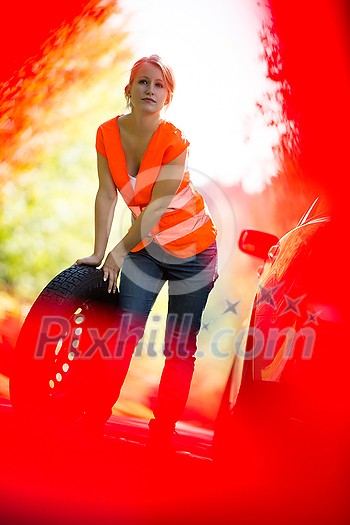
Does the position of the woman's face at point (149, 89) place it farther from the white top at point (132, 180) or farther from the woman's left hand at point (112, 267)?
the woman's left hand at point (112, 267)

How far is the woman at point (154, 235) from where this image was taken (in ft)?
6.77

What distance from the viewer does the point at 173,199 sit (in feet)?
7.09

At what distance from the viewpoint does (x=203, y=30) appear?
11.2 ft

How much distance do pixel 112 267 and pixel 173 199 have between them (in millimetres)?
273

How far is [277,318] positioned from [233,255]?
1.98m

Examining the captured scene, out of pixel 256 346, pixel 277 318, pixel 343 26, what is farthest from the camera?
pixel 343 26

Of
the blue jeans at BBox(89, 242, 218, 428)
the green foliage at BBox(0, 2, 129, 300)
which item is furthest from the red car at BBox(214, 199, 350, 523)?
the green foliage at BBox(0, 2, 129, 300)

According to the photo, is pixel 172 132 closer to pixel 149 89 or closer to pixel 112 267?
pixel 149 89

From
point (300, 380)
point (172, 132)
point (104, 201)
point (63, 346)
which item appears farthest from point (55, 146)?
point (300, 380)

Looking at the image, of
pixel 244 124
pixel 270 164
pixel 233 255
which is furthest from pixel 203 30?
pixel 233 255

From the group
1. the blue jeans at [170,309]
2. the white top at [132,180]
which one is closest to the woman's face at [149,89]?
the white top at [132,180]

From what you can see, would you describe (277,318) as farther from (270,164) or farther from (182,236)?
(270,164)

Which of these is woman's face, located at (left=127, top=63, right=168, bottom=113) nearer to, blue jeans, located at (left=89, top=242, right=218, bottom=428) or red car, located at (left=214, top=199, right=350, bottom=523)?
blue jeans, located at (left=89, top=242, right=218, bottom=428)

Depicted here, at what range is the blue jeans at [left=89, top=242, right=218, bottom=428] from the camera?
6.95ft
